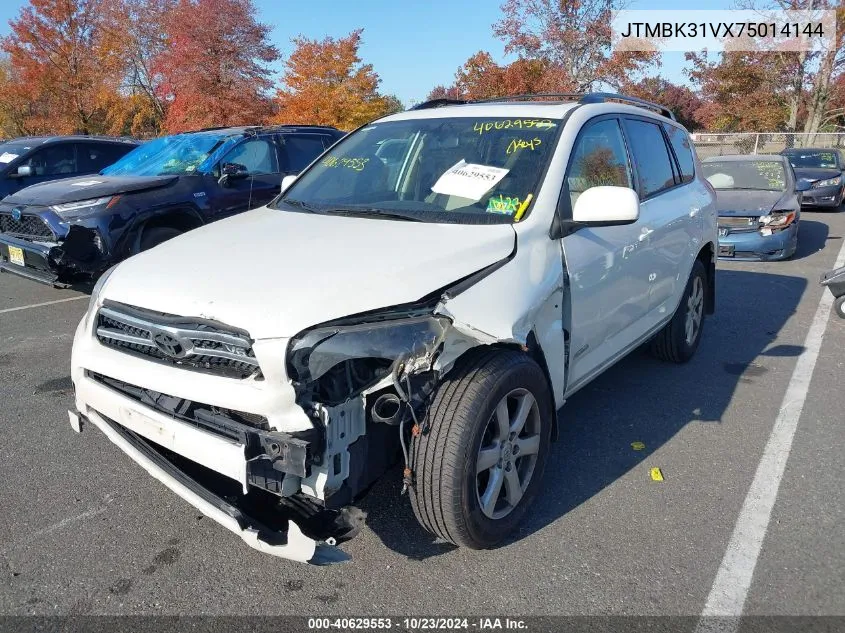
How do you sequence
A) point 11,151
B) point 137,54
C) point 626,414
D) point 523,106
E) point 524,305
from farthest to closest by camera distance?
point 137,54 < point 11,151 < point 626,414 < point 523,106 < point 524,305

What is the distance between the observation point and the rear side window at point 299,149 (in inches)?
317

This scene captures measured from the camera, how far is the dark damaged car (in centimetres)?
618

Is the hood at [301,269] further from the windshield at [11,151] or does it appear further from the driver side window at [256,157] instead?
the windshield at [11,151]

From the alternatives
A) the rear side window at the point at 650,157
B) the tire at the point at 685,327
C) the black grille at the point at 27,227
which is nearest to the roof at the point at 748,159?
the tire at the point at 685,327

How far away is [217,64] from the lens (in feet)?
69.8

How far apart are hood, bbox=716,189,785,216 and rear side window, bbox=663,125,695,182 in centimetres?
432

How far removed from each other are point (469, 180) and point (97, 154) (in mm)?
9054

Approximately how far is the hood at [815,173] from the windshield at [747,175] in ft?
15.5

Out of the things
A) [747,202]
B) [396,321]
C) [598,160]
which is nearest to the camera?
[396,321]

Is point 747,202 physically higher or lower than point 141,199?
lower

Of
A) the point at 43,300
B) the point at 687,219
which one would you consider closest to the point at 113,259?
the point at 43,300

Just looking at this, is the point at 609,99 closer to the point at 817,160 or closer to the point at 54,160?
the point at 54,160

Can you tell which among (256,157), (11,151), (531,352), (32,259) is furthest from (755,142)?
(531,352)

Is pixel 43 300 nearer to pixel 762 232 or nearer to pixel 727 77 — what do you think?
pixel 762 232
